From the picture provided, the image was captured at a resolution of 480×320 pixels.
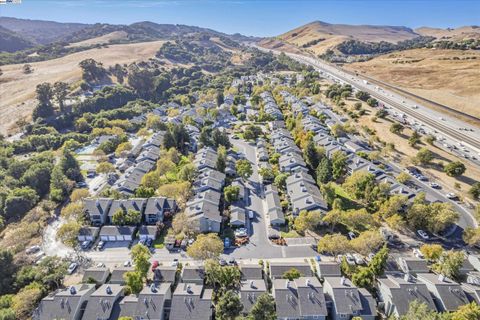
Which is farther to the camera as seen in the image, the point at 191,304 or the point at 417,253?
the point at 417,253

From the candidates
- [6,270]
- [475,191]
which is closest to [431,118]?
[475,191]

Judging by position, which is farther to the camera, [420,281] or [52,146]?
[52,146]

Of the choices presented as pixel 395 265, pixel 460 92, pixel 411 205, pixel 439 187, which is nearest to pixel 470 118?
pixel 460 92

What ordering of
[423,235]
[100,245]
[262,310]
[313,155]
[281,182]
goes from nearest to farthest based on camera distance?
[262,310]
[100,245]
[423,235]
[281,182]
[313,155]

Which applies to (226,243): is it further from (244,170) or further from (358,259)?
(244,170)

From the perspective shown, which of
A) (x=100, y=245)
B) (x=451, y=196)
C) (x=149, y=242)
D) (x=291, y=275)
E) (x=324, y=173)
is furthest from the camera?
(x=324, y=173)

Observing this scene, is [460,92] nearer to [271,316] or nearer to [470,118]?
[470,118]

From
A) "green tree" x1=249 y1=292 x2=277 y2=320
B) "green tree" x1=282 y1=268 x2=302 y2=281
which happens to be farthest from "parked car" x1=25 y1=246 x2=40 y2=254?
"green tree" x1=282 y1=268 x2=302 y2=281
